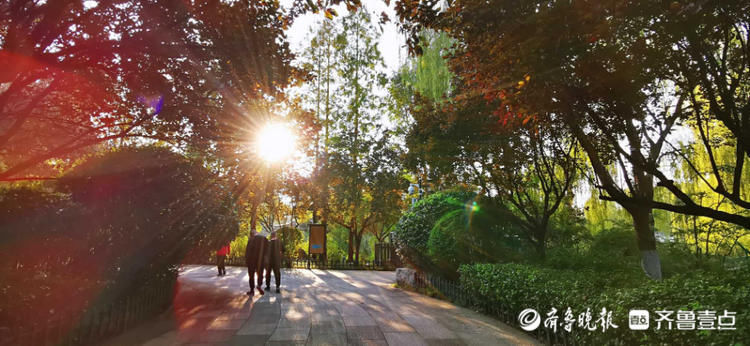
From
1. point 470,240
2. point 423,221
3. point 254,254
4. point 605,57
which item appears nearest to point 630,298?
point 605,57

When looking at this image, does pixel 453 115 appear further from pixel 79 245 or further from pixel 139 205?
pixel 79 245

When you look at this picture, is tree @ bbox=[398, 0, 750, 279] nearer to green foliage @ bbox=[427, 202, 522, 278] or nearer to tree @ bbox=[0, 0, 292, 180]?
tree @ bbox=[0, 0, 292, 180]

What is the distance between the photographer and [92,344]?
15.5 feet

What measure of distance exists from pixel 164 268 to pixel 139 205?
5.08 ft

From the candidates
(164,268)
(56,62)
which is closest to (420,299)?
(164,268)

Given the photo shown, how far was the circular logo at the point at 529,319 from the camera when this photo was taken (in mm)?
5141

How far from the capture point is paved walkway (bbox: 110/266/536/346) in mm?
5180

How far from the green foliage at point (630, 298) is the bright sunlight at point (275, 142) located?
695cm

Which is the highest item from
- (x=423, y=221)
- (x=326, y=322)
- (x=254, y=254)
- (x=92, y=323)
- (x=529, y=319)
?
(x=423, y=221)

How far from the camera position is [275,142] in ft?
38.7

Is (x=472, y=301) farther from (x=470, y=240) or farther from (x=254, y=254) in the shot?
(x=254, y=254)

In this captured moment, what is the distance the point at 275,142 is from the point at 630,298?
395 inches

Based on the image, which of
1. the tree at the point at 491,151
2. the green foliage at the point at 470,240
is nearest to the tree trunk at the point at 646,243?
the tree at the point at 491,151

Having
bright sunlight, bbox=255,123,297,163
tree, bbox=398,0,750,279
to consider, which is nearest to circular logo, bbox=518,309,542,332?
tree, bbox=398,0,750,279
